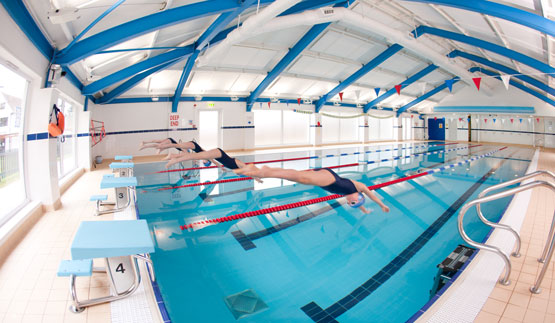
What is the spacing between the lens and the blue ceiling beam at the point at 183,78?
8.29 meters

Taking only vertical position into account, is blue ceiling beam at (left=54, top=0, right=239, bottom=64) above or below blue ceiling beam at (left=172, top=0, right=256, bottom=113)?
below

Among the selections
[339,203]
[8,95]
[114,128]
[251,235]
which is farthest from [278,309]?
[114,128]

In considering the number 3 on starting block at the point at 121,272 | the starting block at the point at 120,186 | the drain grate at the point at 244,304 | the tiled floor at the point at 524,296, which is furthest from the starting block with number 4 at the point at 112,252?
the tiled floor at the point at 524,296

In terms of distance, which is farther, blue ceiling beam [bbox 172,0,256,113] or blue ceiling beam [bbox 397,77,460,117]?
blue ceiling beam [bbox 397,77,460,117]

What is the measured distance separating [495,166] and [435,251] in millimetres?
8145

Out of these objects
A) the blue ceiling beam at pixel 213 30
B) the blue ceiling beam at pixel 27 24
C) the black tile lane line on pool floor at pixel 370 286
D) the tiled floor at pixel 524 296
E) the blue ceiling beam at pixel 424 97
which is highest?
the blue ceiling beam at pixel 424 97

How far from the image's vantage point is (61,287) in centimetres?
242

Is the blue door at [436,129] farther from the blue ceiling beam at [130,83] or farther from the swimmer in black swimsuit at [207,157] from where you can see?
the swimmer in black swimsuit at [207,157]

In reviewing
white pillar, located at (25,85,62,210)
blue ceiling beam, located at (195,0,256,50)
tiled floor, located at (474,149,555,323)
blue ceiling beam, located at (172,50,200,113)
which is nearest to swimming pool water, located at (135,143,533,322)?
tiled floor, located at (474,149,555,323)

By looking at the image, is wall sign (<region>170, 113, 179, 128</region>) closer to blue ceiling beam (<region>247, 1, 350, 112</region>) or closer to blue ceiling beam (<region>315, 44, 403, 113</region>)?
blue ceiling beam (<region>247, 1, 350, 112</region>)

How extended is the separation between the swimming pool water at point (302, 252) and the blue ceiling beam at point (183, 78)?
13.6ft

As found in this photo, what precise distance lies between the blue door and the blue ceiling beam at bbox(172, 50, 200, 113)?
71.3 feet

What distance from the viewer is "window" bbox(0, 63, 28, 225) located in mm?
3773

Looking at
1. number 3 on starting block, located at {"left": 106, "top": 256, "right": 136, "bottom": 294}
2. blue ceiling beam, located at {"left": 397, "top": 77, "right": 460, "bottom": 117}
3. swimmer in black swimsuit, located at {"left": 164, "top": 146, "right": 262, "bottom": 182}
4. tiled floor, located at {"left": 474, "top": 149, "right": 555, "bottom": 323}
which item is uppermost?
blue ceiling beam, located at {"left": 397, "top": 77, "right": 460, "bottom": 117}
